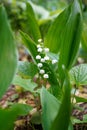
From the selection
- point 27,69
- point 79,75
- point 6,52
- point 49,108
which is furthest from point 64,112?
point 27,69

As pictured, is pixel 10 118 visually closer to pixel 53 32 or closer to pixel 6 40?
pixel 6 40

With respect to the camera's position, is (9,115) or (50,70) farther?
(50,70)

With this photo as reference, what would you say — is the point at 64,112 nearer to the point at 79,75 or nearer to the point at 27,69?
the point at 79,75

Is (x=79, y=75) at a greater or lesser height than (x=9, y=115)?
greater

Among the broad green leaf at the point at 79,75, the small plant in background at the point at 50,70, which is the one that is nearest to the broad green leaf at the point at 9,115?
the small plant in background at the point at 50,70

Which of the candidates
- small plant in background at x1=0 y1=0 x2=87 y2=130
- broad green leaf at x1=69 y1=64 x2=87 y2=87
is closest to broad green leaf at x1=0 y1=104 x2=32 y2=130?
small plant in background at x1=0 y1=0 x2=87 y2=130

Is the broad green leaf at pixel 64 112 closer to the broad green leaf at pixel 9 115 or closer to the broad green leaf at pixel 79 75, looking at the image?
the broad green leaf at pixel 9 115
